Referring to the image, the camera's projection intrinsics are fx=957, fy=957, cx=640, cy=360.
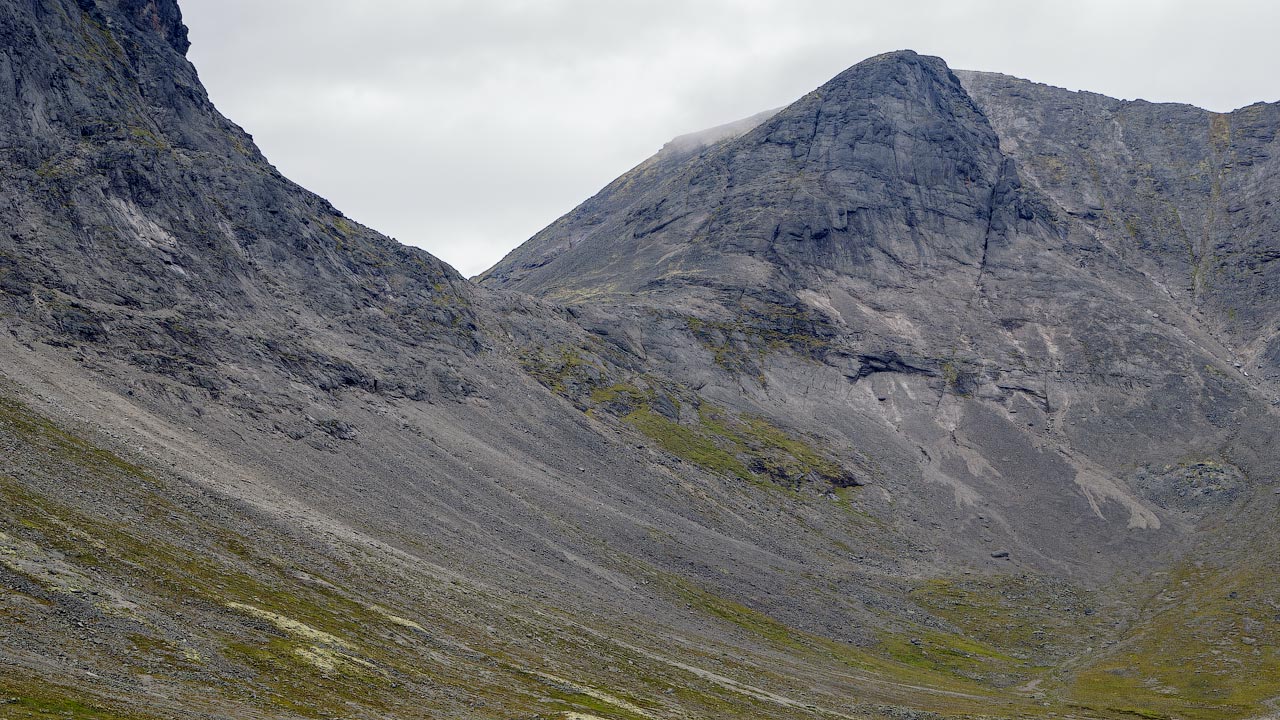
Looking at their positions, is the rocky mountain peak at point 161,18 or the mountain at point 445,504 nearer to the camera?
the mountain at point 445,504

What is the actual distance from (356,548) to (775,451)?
345ft

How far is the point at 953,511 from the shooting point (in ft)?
558

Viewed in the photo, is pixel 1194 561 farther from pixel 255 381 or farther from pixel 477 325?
pixel 255 381

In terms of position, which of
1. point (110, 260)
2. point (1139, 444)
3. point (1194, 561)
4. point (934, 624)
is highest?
point (1139, 444)

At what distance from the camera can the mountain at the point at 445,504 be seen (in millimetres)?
61281

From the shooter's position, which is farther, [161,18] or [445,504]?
[161,18]

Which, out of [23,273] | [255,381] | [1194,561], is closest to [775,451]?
[1194,561]

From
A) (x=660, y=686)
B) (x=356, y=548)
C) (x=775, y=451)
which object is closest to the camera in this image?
(x=660, y=686)

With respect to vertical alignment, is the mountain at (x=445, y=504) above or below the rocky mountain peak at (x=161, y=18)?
below

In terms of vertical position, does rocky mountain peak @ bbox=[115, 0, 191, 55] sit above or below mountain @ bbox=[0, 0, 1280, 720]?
above

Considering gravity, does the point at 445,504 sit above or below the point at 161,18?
below

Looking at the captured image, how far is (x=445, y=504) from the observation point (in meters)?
116

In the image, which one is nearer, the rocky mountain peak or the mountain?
the mountain

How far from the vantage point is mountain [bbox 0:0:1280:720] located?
201 ft
